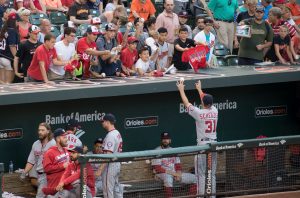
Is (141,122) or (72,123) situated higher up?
(72,123)

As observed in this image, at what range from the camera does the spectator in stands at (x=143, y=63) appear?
15.7 m

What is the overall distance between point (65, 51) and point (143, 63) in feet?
4.62

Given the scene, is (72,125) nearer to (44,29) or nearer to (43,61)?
(43,61)

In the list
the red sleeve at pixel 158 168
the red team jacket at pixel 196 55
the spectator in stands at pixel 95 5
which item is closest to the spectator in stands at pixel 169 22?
the red team jacket at pixel 196 55

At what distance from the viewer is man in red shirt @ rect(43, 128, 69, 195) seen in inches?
533

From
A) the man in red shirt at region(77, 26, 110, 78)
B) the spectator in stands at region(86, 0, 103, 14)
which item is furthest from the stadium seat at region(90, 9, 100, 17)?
the man in red shirt at region(77, 26, 110, 78)

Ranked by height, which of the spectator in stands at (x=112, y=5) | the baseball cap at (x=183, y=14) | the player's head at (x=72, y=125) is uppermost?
the spectator in stands at (x=112, y=5)

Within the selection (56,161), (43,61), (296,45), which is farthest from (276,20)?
(56,161)

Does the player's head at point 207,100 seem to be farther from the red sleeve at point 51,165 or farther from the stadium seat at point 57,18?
the stadium seat at point 57,18

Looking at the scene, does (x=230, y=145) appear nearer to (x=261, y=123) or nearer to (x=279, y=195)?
(x=279, y=195)

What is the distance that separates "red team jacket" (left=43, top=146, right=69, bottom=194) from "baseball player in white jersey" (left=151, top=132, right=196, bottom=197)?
4.28 feet

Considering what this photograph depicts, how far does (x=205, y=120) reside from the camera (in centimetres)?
1469

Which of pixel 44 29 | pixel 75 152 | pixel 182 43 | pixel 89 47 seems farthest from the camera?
pixel 182 43

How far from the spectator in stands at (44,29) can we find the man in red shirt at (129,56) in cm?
114
